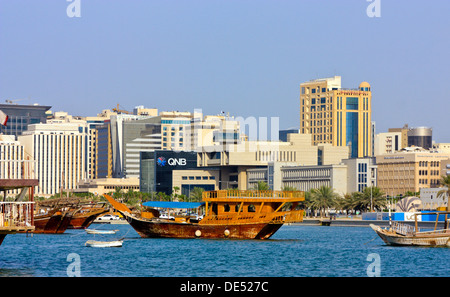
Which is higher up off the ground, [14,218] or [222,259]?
[14,218]

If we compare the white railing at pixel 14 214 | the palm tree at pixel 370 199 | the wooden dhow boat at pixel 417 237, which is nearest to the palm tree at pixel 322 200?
the palm tree at pixel 370 199

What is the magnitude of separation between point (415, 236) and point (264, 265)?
24.5m

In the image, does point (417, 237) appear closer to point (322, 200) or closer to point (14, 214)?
point (14, 214)

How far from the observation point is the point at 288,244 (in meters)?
90.3

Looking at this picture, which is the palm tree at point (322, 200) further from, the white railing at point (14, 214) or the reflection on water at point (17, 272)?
the white railing at point (14, 214)

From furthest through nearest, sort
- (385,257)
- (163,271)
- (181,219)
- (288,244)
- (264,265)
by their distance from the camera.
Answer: (181,219) → (288,244) → (385,257) → (264,265) → (163,271)

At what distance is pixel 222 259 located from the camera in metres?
69.2

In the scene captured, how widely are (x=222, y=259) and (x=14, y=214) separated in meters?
21.4

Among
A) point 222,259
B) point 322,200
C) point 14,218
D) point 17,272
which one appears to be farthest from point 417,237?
point 322,200

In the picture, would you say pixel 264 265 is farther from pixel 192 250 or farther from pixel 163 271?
pixel 192 250

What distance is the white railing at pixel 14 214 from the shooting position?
168ft

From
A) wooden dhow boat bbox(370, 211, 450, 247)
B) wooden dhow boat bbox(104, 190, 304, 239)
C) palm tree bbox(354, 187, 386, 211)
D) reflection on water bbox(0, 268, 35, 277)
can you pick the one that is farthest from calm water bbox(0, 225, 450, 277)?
palm tree bbox(354, 187, 386, 211)

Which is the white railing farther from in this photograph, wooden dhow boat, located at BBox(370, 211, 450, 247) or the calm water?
wooden dhow boat, located at BBox(370, 211, 450, 247)
